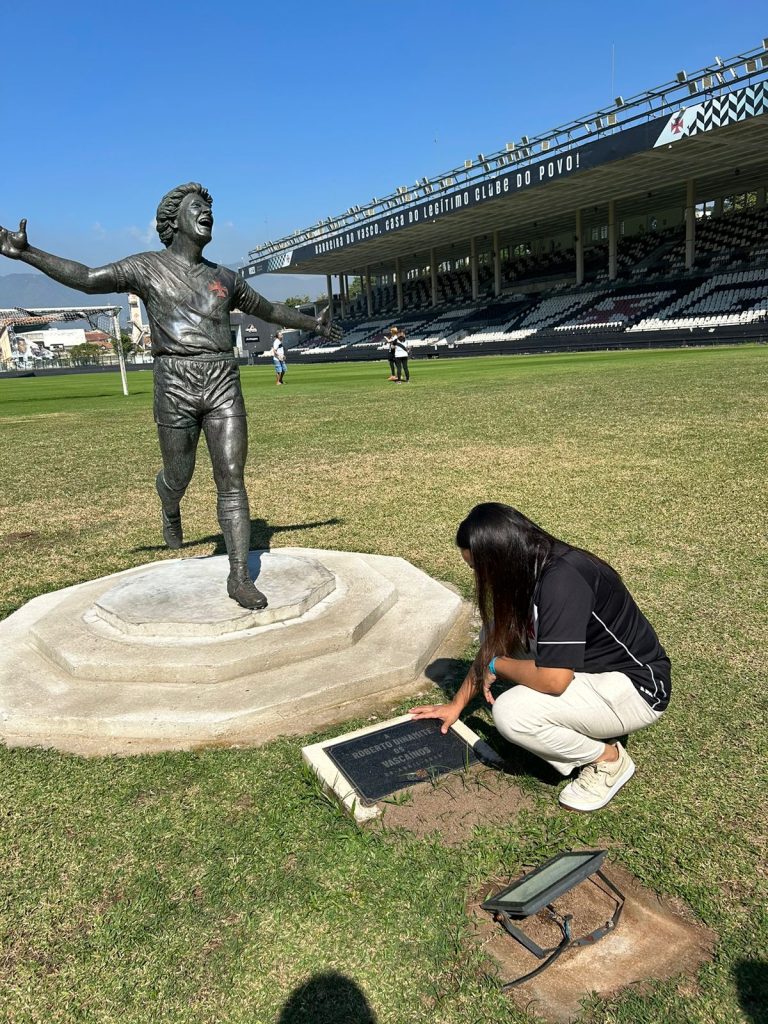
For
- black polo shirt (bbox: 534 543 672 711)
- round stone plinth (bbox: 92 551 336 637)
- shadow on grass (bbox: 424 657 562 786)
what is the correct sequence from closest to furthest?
black polo shirt (bbox: 534 543 672 711)
shadow on grass (bbox: 424 657 562 786)
round stone plinth (bbox: 92 551 336 637)

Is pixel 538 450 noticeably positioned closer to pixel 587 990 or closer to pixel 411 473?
pixel 411 473

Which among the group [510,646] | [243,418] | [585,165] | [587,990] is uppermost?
[585,165]

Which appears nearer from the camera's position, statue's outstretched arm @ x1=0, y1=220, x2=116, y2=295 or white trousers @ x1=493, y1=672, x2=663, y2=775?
white trousers @ x1=493, y1=672, x2=663, y2=775

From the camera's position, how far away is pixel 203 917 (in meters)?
2.29

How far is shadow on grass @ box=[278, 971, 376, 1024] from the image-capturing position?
6.36 ft

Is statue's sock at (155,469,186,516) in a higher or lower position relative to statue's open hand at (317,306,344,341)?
lower

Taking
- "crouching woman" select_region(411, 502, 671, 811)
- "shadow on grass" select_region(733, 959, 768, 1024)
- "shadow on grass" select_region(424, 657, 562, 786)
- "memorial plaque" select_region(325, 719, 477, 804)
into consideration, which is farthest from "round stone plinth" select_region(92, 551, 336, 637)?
"shadow on grass" select_region(733, 959, 768, 1024)

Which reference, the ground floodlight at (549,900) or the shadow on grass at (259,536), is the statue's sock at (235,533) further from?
the ground floodlight at (549,900)

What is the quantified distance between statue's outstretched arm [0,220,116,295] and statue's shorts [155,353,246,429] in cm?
50

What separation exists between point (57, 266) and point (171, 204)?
0.74 meters

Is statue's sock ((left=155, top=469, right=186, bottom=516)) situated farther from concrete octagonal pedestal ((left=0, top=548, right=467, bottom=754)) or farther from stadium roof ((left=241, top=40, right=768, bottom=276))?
stadium roof ((left=241, top=40, right=768, bottom=276))

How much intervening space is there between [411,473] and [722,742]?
247 inches

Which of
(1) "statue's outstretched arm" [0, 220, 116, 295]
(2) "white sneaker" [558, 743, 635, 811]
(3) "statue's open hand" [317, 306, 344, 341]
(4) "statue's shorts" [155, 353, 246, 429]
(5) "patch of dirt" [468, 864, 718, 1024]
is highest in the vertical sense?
(1) "statue's outstretched arm" [0, 220, 116, 295]

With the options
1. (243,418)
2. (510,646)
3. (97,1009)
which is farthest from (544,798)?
(243,418)
